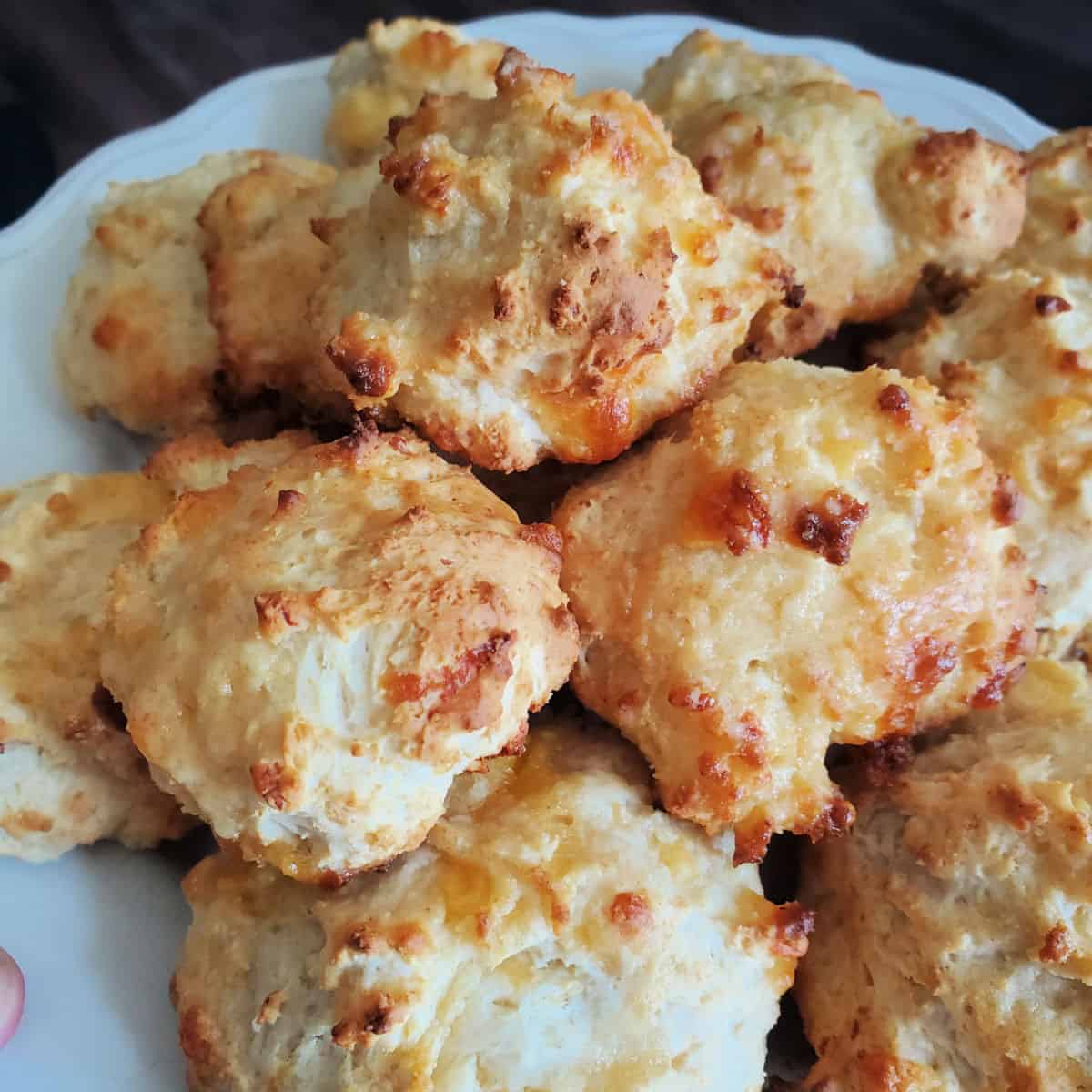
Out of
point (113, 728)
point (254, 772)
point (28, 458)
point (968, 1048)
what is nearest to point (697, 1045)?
point (968, 1048)

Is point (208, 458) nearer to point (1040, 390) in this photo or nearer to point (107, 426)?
point (107, 426)

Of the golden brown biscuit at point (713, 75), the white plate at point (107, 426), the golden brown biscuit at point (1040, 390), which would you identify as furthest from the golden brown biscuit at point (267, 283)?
the golden brown biscuit at point (1040, 390)

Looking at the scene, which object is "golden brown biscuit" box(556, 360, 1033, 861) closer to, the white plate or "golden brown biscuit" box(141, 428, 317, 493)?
"golden brown biscuit" box(141, 428, 317, 493)

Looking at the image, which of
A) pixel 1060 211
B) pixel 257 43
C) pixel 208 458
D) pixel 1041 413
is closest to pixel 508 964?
pixel 208 458

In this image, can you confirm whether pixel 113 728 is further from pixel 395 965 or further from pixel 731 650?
pixel 731 650

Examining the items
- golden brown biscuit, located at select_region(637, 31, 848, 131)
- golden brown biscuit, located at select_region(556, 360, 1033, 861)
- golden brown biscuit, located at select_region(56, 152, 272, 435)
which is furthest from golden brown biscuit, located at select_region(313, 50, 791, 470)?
golden brown biscuit, located at select_region(637, 31, 848, 131)

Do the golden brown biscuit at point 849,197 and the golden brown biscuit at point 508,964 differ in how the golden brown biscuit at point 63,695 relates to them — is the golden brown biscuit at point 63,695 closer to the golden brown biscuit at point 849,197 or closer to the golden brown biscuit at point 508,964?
the golden brown biscuit at point 508,964
